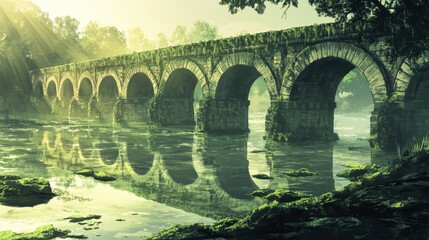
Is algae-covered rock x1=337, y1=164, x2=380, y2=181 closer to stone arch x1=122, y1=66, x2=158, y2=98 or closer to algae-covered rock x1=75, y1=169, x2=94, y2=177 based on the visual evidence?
algae-covered rock x1=75, y1=169, x2=94, y2=177

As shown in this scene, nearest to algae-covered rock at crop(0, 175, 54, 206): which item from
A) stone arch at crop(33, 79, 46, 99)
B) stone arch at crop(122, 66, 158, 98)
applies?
stone arch at crop(122, 66, 158, 98)

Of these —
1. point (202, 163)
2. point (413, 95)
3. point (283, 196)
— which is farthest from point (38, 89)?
point (283, 196)

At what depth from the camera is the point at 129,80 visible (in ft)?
89.6

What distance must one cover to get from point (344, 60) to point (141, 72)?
1350cm

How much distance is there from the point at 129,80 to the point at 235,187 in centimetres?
1934

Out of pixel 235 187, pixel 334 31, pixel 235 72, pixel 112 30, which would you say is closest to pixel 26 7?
pixel 112 30

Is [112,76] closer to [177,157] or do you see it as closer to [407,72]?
[177,157]

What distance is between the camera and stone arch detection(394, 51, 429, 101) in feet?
42.2

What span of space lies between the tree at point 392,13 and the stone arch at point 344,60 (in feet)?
6.98

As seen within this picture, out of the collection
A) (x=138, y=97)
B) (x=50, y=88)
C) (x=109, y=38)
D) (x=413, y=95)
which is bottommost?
(x=413, y=95)

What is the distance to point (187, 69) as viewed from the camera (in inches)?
891

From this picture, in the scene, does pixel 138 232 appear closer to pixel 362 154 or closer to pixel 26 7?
pixel 362 154

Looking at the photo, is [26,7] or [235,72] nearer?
[235,72]

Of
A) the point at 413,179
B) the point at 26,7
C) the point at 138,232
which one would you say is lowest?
the point at 138,232
